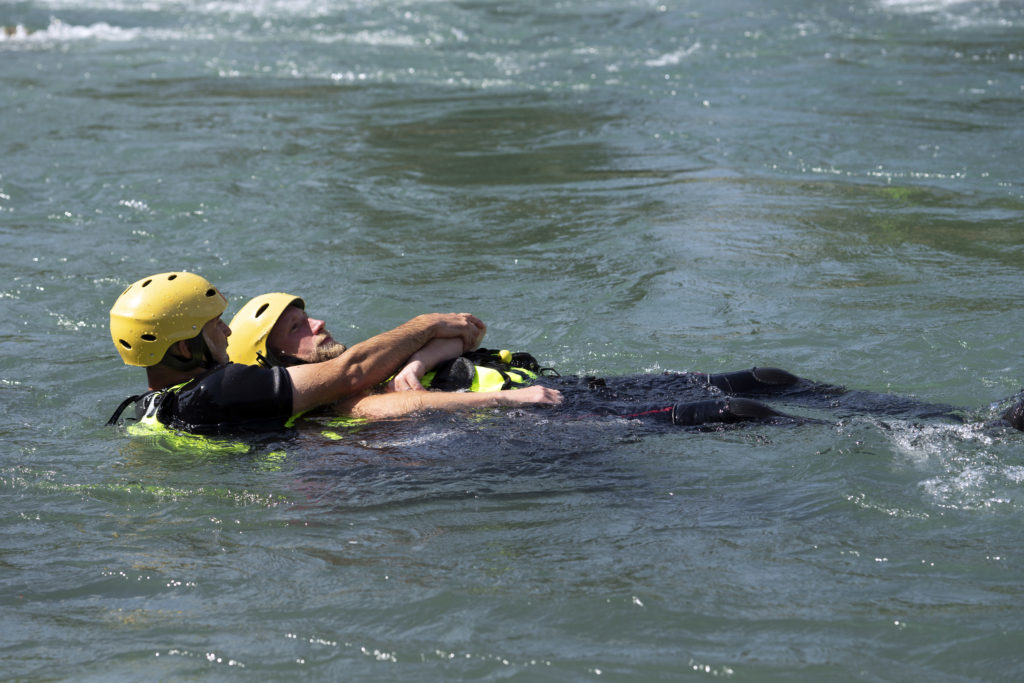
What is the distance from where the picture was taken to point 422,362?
636cm

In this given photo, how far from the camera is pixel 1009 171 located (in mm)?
13039

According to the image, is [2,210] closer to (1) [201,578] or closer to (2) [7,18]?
(1) [201,578]

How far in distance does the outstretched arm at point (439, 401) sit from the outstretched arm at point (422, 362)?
0.28 feet

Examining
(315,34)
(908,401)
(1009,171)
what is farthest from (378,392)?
(315,34)

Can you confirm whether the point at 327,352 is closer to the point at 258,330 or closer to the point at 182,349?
the point at 258,330

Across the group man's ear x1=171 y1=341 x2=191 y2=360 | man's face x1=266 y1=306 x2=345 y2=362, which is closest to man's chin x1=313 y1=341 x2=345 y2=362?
man's face x1=266 y1=306 x2=345 y2=362

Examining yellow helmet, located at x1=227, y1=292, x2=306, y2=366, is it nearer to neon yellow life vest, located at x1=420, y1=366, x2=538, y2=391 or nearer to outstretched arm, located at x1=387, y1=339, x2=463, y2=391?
outstretched arm, located at x1=387, y1=339, x2=463, y2=391

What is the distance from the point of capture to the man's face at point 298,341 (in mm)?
6402

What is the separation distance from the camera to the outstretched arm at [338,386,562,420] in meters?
6.03

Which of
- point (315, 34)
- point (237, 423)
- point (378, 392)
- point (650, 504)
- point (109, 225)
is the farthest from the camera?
point (315, 34)

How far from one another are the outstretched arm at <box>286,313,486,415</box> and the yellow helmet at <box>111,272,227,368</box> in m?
0.57

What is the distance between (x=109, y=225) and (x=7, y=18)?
65.1ft

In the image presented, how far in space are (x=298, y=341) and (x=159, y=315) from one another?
2.55ft

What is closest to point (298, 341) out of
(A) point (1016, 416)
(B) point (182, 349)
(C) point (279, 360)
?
(C) point (279, 360)
